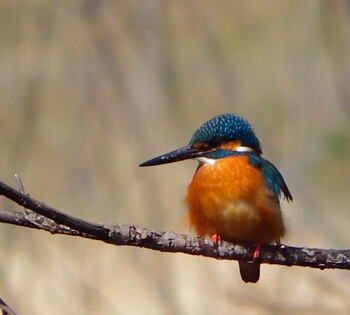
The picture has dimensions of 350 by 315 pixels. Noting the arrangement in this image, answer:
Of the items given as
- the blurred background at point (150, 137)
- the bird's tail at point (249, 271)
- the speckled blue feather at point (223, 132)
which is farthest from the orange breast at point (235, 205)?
the blurred background at point (150, 137)

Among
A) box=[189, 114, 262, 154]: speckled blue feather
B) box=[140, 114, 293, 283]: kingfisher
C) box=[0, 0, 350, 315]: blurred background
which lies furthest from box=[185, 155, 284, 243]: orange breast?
box=[0, 0, 350, 315]: blurred background

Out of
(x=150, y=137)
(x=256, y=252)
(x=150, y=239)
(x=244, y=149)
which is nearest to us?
(x=150, y=239)

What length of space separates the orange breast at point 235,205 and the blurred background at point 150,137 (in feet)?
1.80

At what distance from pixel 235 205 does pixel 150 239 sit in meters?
0.60

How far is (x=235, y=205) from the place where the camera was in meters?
2.69

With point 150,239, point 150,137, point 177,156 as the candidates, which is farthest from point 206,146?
point 150,137

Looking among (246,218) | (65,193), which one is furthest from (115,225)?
(65,193)

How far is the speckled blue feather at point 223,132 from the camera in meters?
2.87

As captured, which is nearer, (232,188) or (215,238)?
(215,238)

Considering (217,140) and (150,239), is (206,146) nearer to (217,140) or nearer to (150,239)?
(217,140)

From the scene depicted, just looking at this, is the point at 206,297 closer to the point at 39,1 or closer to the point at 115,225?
the point at 39,1

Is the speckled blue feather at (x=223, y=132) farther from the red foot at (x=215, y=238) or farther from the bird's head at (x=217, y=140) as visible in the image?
the red foot at (x=215, y=238)

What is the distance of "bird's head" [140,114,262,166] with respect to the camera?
2.87m

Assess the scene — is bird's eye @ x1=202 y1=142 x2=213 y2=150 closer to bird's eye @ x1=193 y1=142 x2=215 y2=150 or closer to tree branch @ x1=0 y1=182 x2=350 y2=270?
bird's eye @ x1=193 y1=142 x2=215 y2=150
